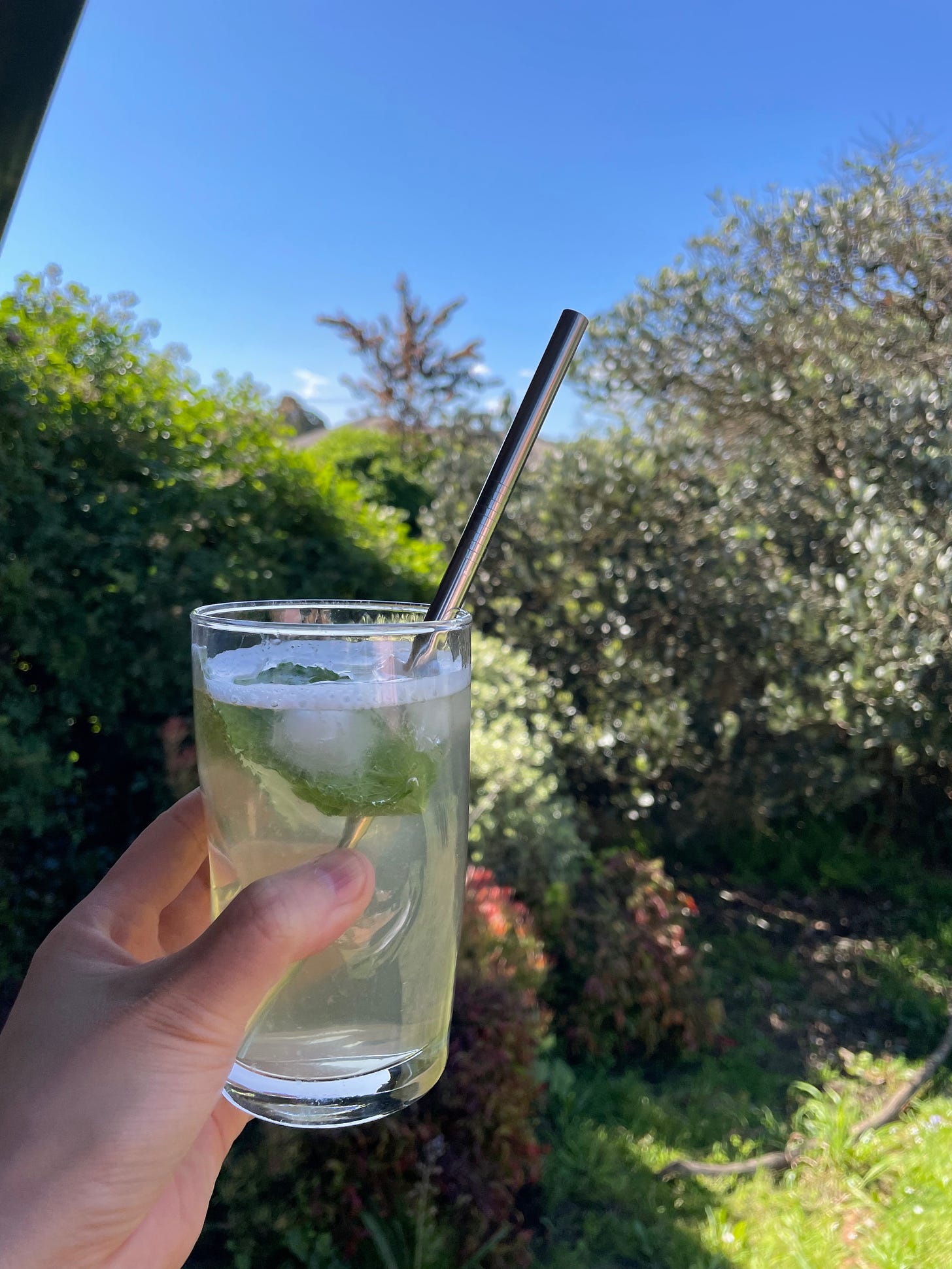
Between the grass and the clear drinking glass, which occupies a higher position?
the clear drinking glass

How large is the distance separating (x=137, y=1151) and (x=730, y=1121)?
3438 mm

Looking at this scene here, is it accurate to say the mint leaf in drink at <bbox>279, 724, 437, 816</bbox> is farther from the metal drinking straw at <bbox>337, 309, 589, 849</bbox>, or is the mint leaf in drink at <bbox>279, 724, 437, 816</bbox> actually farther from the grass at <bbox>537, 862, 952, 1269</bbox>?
the grass at <bbox>537, 862, 952, 1269</bbox>

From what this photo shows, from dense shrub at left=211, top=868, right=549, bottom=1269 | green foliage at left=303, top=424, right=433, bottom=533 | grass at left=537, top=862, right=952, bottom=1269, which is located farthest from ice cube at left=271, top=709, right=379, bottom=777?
green foliage at left=303, top=424, right=433, bottom=533

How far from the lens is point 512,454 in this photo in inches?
52.8

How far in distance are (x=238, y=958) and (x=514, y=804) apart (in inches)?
129

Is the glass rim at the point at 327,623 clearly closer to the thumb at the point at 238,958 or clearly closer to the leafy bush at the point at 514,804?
the thumb at the point at 238,958

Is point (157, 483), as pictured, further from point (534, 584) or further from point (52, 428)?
point (534, 584)

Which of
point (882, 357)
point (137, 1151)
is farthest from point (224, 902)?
point (882, 357)

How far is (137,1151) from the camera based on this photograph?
1.07 meters

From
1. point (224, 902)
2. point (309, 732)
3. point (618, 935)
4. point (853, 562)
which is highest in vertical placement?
point (853, 562)

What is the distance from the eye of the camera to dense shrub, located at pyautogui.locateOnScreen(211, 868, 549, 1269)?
8.36ft

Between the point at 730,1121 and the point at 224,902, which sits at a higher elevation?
the point at 224,902

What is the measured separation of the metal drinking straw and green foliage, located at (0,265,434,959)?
8.59 ft

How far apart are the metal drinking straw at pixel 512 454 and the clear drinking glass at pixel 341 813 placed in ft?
0.25
